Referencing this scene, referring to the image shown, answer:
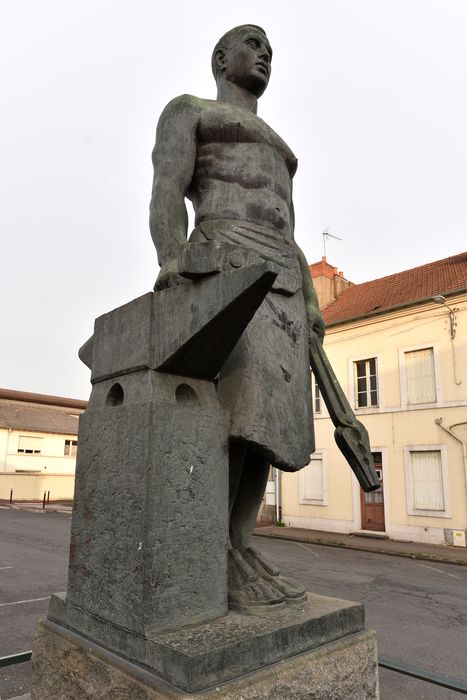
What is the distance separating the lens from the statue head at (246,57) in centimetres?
261

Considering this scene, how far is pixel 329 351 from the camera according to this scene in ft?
58.3

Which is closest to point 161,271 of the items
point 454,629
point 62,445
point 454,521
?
point 454,629

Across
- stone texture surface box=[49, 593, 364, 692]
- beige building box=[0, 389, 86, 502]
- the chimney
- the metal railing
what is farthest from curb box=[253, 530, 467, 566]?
beige building box=[0, 389, 86, 502]

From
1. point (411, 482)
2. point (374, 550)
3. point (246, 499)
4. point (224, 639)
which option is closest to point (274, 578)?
point (246, 499)

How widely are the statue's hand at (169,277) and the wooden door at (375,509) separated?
1478cm

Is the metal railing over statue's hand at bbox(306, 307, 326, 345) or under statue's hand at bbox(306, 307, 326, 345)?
under

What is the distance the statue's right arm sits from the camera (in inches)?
87.0

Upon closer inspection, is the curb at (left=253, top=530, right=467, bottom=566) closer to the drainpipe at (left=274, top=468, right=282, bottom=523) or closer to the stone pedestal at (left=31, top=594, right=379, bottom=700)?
the drainpipe at (left=274, top=468, right=282, bottom=523)

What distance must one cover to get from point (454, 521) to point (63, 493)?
2197 centimetres

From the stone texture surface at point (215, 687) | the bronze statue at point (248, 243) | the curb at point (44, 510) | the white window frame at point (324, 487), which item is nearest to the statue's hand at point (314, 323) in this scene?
the bronze statue at point (248, 243)

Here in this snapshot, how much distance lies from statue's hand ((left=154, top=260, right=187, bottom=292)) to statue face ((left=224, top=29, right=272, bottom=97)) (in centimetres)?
123

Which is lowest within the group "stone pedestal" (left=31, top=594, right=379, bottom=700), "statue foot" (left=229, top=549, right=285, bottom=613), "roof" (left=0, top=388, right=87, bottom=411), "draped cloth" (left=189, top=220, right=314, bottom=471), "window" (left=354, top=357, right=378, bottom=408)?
"stone pedestal" (left=31, top=594, right=379, bottom=700)

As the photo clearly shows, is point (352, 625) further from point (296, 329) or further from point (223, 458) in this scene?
point (296, 329)

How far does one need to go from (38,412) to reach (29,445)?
3.90m
